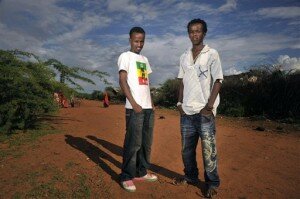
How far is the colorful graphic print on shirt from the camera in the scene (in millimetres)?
4230

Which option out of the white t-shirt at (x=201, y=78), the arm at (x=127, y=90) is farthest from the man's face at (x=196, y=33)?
the arm at (x=127, y=90)

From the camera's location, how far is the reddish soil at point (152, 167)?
4.15m

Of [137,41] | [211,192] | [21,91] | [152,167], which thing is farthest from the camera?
[21,91]

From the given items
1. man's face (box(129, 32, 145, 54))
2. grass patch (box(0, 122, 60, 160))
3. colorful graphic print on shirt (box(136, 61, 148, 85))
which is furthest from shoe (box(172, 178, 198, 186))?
grass patch (box(0, 122, 60, 160))

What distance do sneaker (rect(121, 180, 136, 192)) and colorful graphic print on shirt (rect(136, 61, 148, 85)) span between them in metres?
1.22

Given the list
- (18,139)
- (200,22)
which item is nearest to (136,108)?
(200,22)

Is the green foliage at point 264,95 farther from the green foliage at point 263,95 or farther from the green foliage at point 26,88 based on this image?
the green foliage at point 26,88

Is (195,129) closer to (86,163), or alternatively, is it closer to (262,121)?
(86,163)

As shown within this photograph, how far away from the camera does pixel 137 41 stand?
428 centimetres

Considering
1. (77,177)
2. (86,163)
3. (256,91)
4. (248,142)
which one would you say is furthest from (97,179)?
(256,91)

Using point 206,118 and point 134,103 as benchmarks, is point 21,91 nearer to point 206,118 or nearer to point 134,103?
point 134,103

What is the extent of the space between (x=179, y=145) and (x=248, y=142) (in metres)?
1.46

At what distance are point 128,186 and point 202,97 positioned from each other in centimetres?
140

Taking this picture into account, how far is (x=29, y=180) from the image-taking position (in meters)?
4.31
